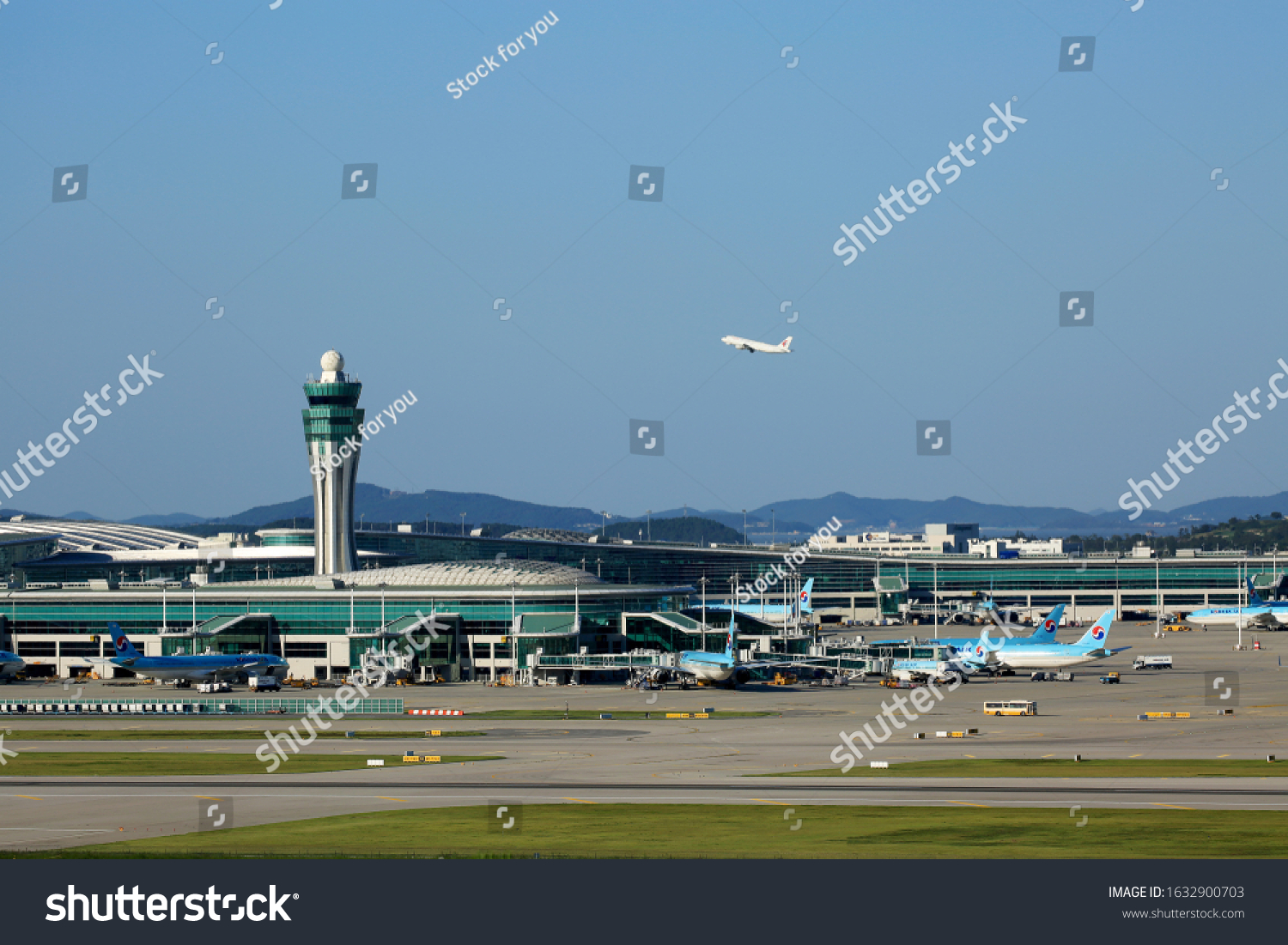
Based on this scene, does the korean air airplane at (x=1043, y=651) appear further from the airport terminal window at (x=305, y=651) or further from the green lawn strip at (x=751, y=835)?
the green lawn strip at (x=751, y=835)

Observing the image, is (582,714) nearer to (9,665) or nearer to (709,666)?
(709,666)

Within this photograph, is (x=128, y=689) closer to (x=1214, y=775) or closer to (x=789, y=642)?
(x=789, y=642)

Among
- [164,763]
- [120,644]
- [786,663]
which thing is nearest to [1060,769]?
[164,763]

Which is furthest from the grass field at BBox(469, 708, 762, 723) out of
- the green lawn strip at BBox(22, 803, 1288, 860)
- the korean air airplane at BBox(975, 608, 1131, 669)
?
the green lawn strip at BBox(22, 803, 1288, 860)

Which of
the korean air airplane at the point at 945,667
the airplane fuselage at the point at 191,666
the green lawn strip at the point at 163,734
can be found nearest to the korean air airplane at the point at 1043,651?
the korean air airplane at the point at 945,667

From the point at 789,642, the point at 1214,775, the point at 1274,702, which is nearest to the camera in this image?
the point at 1214,775

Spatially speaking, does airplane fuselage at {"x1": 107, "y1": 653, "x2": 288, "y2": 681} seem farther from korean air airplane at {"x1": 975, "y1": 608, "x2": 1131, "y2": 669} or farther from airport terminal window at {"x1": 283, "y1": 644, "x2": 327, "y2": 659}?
korean air airplane at {"x1": 975, "y1": 608, "x2": 1131, "y2": 669}

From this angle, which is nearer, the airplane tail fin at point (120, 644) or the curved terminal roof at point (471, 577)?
the airplane tail fin at point (120, 644)

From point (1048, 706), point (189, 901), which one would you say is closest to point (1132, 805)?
point (189, 901)
